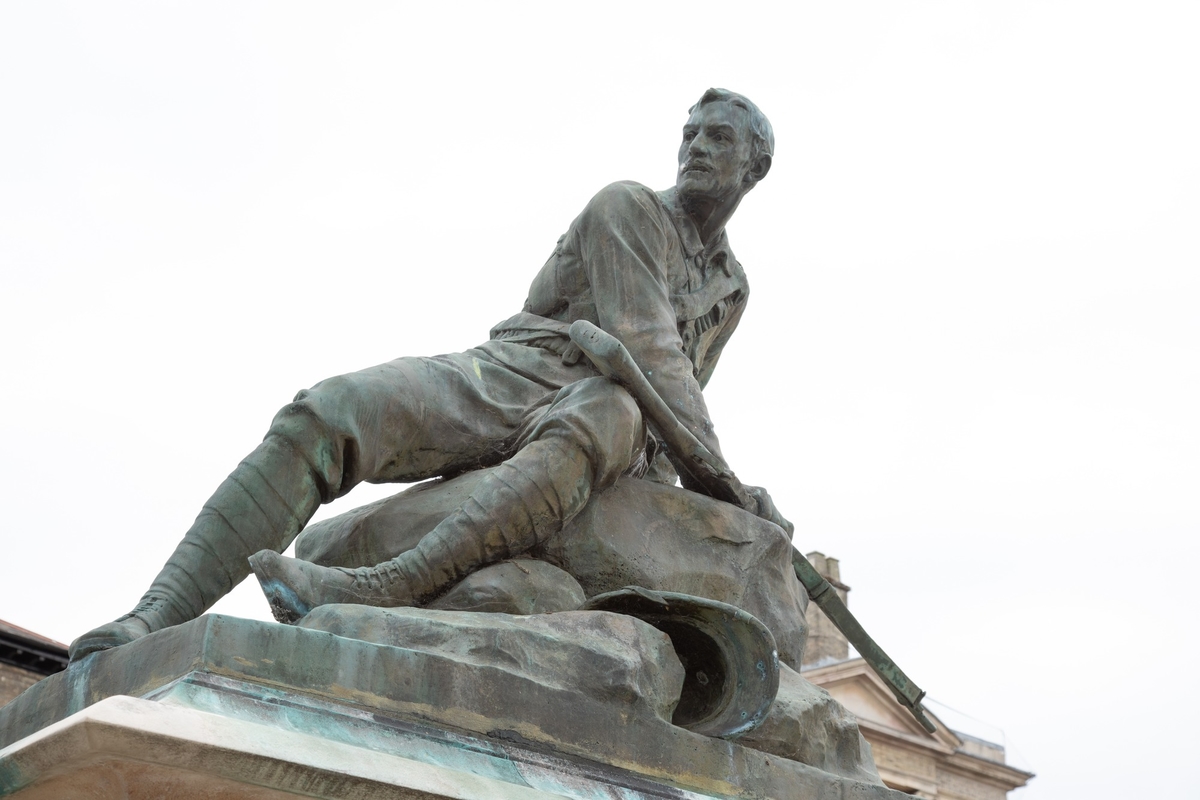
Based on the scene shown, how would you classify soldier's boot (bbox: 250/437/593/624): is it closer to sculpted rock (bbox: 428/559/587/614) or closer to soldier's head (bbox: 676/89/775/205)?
sculpted rock (bbox: 428/559/587/614)

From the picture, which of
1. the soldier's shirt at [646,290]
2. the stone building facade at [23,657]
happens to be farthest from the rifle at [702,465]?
the stone building facade at [23,657]

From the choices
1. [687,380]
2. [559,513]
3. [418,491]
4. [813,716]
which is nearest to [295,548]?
[418,491]

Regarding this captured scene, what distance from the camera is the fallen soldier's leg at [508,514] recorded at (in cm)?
429

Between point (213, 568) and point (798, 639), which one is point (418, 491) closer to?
point (213, 568)

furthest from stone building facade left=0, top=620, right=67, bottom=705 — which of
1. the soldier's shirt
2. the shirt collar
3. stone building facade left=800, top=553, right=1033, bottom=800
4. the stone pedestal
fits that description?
the stone pedestal

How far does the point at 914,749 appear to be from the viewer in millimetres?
24125

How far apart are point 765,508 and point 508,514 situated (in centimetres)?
105

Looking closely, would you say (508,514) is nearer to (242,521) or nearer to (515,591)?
(515,591)

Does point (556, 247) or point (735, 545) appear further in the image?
point (556, 247)

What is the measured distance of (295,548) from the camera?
204 inches

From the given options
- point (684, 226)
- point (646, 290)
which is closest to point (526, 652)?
point (646, 290)

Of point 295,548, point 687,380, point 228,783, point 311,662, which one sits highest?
point 687,380

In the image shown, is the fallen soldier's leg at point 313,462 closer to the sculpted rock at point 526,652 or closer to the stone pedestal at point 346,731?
the stone pedestal at point 346,731

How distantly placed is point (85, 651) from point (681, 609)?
153 cm
